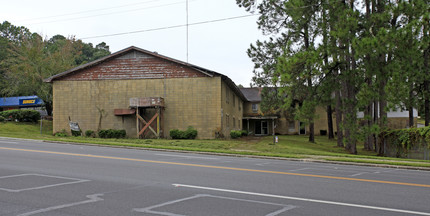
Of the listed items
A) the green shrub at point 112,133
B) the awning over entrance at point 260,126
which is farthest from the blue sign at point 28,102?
the green shrub at point 112,133

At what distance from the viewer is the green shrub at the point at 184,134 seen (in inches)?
1197

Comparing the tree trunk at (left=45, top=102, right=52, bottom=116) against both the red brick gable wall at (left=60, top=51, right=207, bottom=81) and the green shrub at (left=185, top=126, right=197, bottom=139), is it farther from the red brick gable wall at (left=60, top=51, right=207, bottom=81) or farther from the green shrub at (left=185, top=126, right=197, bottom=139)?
the green shrub at (left=185, top=126, right=197, bottom=139)

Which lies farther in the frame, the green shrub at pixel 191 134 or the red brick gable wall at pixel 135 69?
the red brick gable wall at pixel 135 69

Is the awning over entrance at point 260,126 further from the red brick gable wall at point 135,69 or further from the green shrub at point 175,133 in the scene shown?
the green shrub at point 175,133

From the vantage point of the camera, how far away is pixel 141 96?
31875 mm

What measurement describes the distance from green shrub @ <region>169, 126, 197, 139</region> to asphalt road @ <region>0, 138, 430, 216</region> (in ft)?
58.8

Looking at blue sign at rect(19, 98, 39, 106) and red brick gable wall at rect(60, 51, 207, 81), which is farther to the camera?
blue sign at rect(19, 98, 39, 106)

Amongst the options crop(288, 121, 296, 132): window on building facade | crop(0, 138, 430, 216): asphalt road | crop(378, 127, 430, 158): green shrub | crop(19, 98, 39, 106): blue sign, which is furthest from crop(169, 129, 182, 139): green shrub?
crop(19, 98, 39, 106): blue sign

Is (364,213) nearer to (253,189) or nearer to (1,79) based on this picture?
(253,189)

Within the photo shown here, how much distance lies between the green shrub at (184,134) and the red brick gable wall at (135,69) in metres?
4.34

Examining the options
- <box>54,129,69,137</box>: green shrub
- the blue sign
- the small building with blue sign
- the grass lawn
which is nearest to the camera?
the grass lawn

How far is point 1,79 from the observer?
6147 cm

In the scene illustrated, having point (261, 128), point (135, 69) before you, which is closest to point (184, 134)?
point (135, 69)

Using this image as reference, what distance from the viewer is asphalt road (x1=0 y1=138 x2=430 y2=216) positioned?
22.0ft
